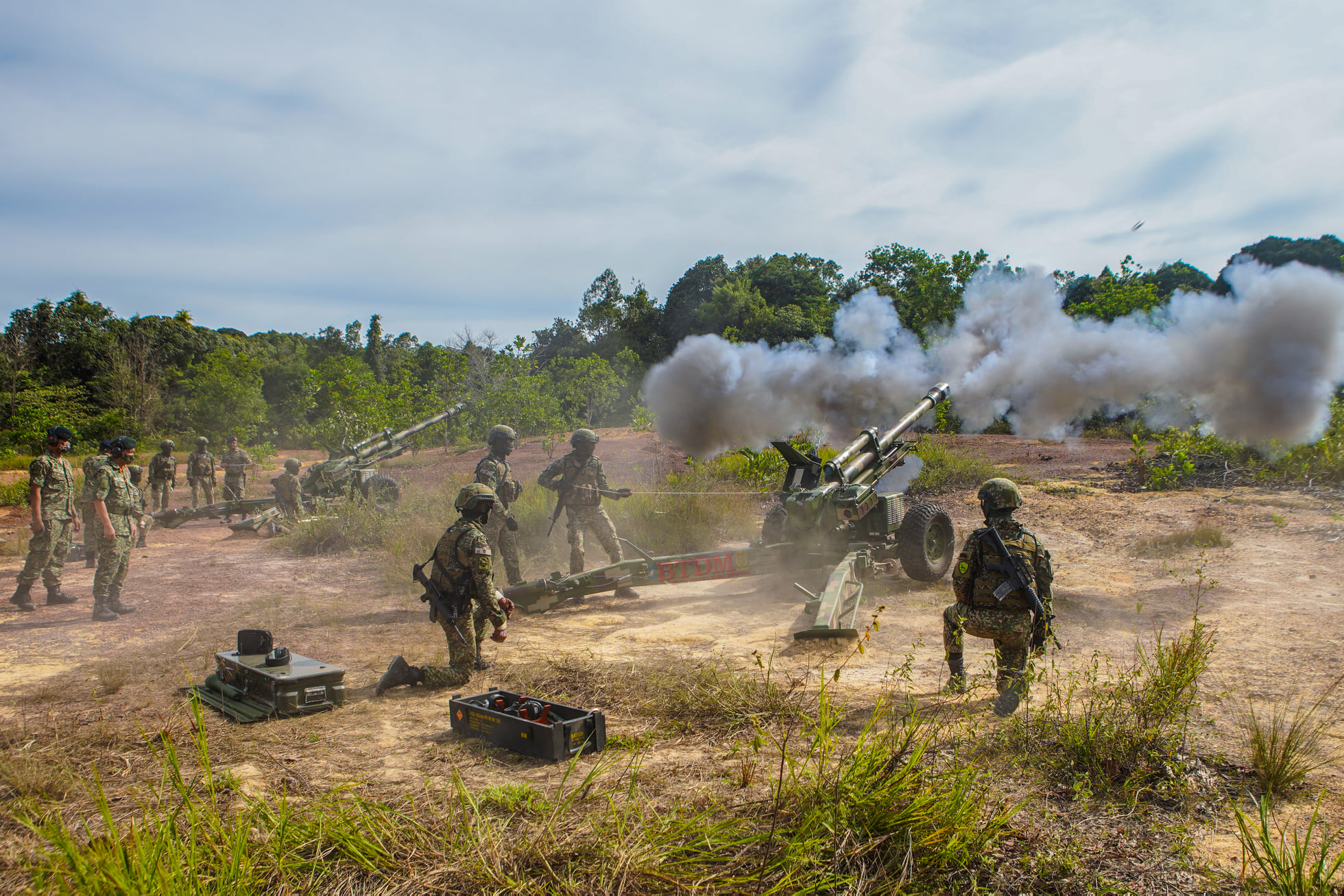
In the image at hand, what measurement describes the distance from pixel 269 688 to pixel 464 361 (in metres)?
16.8

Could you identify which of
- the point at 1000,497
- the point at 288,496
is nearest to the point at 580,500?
the point at 1000,497

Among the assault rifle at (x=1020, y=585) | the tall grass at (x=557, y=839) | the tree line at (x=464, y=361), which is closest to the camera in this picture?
the tall grass at (x=557, y=839)

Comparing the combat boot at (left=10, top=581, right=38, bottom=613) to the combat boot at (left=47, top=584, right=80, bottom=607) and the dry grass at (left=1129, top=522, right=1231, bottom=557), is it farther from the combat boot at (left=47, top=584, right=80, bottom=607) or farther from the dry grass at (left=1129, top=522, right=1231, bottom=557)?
the dry grass at (left=1129, top=522, right=1231, bottom=557)

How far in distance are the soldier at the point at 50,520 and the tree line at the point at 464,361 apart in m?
9.99

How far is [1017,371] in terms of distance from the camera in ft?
30.8

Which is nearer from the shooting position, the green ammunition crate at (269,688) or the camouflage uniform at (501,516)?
the green ammunition crate at (269,688)

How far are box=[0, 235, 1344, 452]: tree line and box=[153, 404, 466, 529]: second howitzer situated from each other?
332cm

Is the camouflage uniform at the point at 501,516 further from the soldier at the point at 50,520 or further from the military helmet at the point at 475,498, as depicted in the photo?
the soldier at the point at 50,520

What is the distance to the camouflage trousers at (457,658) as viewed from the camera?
5.17m

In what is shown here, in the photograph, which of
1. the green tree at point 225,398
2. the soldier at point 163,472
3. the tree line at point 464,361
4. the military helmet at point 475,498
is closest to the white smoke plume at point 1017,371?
the tree line at point 464,361

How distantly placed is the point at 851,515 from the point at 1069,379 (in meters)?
3.46

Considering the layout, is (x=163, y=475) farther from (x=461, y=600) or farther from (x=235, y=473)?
(x=461, y=600)

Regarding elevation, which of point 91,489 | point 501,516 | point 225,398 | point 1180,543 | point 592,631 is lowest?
point 592,631

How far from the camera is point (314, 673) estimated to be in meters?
4.65
